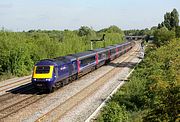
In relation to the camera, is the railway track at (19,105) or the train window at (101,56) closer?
the railway track at (19,105)

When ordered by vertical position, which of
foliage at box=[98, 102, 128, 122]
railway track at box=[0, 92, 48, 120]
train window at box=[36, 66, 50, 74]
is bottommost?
railway track at box=[0, 92, 48, 120]

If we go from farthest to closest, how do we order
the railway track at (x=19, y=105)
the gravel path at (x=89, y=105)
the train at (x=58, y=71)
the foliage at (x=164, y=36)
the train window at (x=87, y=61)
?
1. the foliage at (x=164, y=36)
2. the train window at (x=87, y=61)
3. the train at (x=58, y=71)
4. the railway track at (x=19, y=105)
5. the gravel path at (x=89, y=105)

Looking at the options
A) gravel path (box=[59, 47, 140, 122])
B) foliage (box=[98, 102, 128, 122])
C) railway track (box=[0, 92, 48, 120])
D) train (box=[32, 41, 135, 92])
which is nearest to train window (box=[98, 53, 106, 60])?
train (box=[32, 41, 135, 92])

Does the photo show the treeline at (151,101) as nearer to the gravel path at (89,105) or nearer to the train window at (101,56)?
the gravel path at (89,105)

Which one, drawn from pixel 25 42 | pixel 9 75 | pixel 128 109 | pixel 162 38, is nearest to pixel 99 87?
pixel 128 109

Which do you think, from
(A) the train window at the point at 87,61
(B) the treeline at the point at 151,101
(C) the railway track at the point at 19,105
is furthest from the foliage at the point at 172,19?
(C) the railway track at the point at 19,105

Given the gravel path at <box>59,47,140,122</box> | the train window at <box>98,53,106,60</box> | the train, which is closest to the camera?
the gravel path at <box>59,47,140,122</box>

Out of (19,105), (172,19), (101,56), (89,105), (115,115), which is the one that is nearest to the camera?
(115,115)

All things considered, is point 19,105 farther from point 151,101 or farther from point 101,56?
point 101,56

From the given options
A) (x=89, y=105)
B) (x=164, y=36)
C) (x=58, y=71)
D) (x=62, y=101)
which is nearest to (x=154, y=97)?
(x=89, y=105)

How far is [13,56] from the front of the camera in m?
40.4

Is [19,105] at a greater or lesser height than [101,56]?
lesser

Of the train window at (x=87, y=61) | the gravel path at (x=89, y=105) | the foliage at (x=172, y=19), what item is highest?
the foliage at (x=172, y=19)

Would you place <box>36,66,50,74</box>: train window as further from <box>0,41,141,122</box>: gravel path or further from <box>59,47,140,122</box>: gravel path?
<box>59,47,140,122</box>: gravel path
